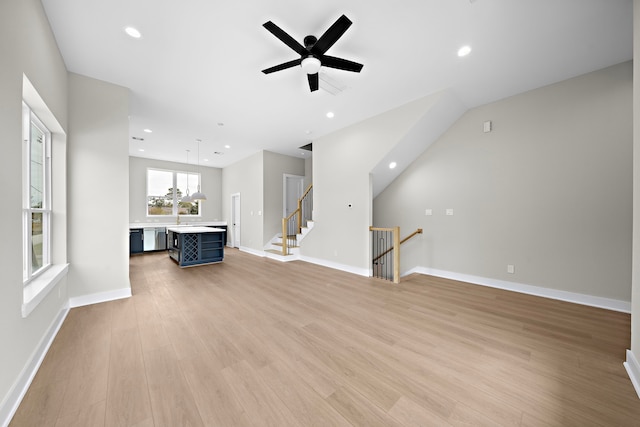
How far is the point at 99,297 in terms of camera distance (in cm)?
332

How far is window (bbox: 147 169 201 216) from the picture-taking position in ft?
26.9

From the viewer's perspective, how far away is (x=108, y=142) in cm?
335

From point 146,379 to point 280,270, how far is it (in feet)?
11.4

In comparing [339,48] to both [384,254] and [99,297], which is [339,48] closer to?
[384,254]

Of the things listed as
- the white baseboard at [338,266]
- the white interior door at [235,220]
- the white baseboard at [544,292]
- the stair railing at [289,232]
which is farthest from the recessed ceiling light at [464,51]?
the white interior door at [235,220]

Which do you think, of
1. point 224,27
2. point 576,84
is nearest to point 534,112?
point 576,84

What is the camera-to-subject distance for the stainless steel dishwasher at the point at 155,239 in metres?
7.58

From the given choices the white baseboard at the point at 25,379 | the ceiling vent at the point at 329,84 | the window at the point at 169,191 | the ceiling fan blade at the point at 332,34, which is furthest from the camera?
the window at the point at 169,191

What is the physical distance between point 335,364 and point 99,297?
353 centimetres

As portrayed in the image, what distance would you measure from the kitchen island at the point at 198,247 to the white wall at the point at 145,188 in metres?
3.01

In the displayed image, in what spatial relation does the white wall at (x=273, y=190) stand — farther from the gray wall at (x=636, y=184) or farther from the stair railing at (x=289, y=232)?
the gray wall at (x=636, y=184)

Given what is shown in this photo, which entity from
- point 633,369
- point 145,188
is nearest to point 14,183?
point 633,369

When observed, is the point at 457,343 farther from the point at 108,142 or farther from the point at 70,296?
the point at 108,142

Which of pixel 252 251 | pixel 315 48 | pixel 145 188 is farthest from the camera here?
pixel 145 188
